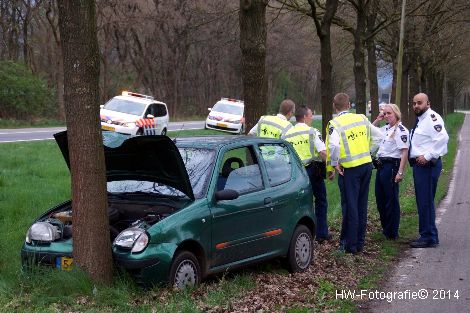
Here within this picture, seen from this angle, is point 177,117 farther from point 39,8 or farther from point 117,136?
point 117,136

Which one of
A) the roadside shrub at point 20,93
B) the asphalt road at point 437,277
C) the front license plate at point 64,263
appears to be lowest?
the asphalt road at point 437,277

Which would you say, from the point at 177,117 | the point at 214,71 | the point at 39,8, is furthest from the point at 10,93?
the point at 214,71

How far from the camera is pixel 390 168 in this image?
32.4ft

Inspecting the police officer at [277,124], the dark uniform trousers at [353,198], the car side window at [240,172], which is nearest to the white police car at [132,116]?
the police officer at [277,124]

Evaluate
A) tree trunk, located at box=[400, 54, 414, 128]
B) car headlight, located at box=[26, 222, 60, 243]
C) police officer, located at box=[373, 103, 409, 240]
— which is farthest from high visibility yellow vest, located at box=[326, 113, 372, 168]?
tree trunk, located at box=[400, 54, 414, 128]

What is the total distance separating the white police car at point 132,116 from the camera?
2616 cm

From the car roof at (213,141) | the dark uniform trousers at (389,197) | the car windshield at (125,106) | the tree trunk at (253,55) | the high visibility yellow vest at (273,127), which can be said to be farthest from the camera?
the car windshield at (125,106)

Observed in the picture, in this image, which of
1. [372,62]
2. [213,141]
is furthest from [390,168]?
[372,62]

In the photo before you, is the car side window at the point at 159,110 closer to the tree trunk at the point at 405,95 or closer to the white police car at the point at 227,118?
the white police car at the point at 227,118

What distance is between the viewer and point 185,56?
2371 inches

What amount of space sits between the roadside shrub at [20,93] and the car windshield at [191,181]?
108 ft

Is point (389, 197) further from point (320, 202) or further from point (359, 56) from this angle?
point (359, 56)

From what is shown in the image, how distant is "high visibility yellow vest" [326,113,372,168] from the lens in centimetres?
873

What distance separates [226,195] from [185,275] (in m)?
0.87
